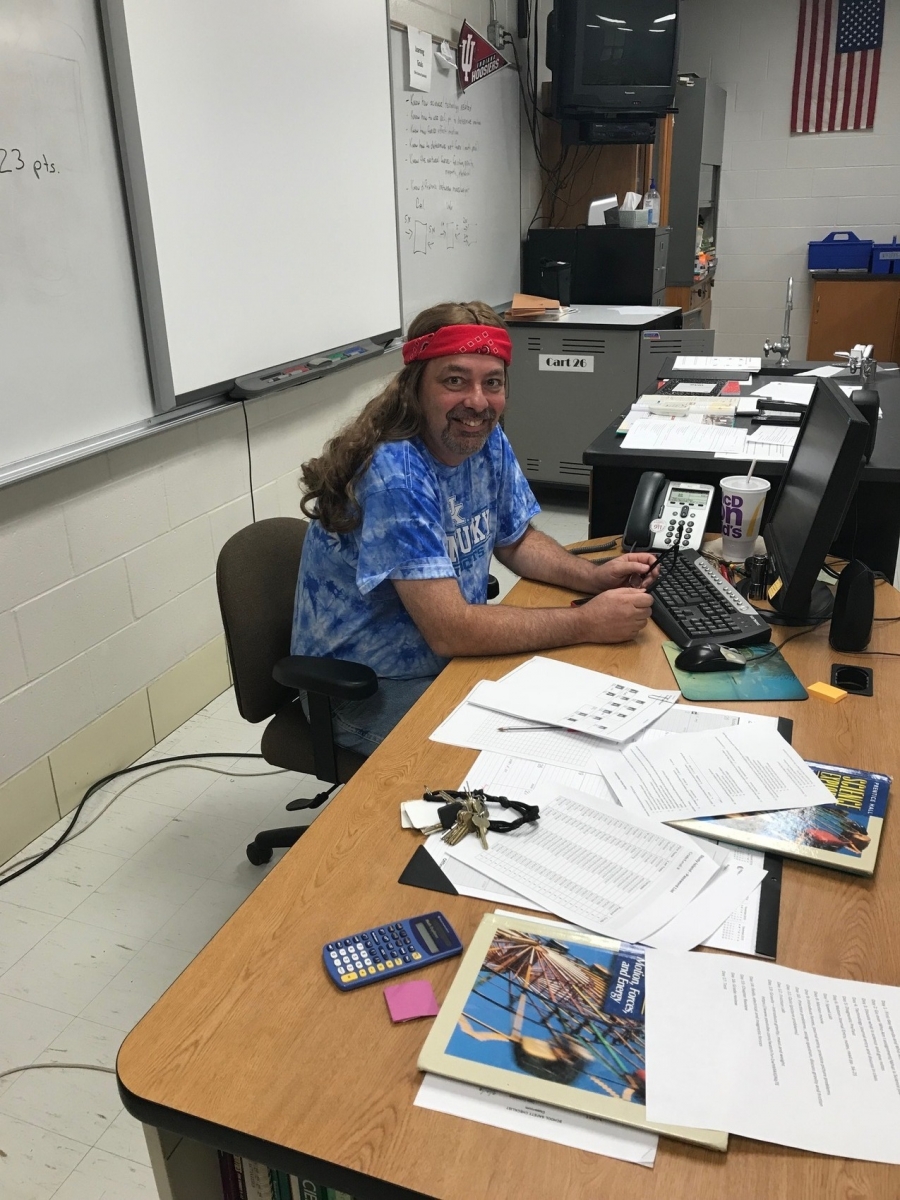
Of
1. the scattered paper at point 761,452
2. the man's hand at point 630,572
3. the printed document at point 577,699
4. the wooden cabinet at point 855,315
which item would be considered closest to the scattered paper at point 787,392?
the scattered paper at point 761,452

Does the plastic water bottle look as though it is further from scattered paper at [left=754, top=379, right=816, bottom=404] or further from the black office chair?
the black office chair

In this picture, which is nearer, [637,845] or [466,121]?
[637,845]

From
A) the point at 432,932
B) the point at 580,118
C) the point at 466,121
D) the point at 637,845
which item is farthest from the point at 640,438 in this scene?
the point at 580,118

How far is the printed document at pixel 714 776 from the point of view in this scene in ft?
3.58

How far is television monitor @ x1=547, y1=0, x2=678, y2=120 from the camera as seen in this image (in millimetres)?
4523

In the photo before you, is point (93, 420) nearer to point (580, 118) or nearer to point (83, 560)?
point (83, 560)

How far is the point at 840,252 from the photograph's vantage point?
5.78m

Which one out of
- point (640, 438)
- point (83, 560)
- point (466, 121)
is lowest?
point (83, 560)

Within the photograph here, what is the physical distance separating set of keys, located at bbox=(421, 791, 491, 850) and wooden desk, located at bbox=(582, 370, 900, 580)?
1.27m

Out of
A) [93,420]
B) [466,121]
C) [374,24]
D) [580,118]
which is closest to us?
[93,420]

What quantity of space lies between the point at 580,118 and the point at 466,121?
3.20 ft

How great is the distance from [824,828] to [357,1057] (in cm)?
60

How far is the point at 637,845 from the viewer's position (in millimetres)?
1025

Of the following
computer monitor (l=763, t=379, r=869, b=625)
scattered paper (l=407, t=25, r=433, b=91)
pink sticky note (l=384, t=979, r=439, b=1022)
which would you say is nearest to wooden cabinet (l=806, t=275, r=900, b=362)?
scattered paper (l=407, t=25, r=433, b=91)
